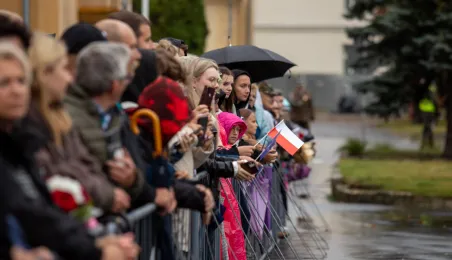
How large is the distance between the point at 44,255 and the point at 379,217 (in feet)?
47.1

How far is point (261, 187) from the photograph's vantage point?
13.1 m

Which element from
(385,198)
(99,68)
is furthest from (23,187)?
(385,198)

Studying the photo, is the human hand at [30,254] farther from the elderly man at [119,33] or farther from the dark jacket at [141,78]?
the dark jacket at [141,78]

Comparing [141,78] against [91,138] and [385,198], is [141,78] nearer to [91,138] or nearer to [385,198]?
[91,138]

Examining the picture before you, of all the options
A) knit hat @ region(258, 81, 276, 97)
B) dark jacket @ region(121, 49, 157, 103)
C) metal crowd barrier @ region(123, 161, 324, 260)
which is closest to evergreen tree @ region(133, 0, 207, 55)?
knit hat @ region(258, 81, 276, 97)

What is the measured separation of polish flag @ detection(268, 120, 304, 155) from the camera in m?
11.8

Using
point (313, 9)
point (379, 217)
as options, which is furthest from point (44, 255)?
point (313, 9)

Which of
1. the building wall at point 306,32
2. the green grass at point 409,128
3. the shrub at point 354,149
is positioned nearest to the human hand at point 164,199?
the shrub at point 354,149

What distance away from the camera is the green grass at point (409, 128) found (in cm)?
5097

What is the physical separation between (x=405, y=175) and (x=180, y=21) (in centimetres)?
1186

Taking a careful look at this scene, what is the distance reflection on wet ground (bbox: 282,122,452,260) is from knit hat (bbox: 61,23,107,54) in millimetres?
6695

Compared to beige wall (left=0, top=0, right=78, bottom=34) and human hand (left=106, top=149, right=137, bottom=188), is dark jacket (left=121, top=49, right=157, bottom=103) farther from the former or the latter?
beige wall (left=0, top=0, right=78, bottom=34)

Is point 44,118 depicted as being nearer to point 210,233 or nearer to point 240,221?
point 210,233

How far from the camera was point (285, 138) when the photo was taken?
1188 centimetres
